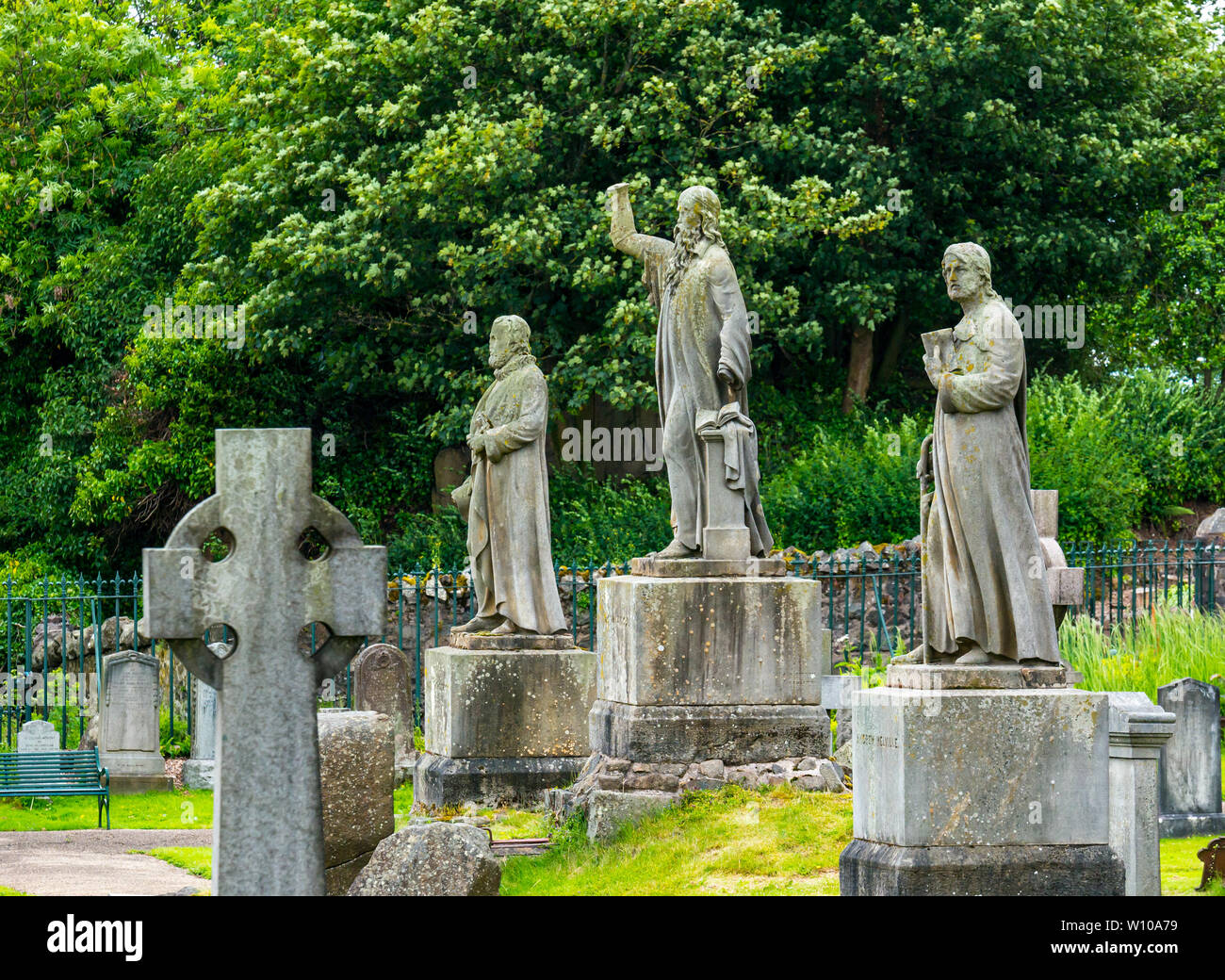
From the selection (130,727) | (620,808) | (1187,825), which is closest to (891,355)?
Result: (130,727)

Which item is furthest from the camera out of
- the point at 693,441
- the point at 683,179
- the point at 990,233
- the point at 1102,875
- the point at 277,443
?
the point at 990,233

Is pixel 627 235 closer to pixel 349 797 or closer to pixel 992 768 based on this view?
pixel 349 797

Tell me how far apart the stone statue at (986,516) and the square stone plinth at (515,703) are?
3.94 metres

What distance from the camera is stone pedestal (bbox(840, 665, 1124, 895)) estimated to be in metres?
7.22

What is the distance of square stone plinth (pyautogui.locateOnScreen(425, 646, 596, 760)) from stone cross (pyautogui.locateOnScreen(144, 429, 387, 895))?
564 centimetres

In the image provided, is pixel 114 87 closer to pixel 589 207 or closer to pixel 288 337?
pixel 288 337

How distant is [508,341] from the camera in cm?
1152

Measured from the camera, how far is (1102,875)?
7324mm

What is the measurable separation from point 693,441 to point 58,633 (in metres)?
11.0

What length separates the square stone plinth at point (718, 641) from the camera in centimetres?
977

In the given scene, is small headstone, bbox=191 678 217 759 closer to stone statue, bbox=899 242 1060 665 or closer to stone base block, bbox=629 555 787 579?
stone base block, bbox=629 555 787 579

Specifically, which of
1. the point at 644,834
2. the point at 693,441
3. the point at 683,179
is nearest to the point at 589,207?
the point at 683,179

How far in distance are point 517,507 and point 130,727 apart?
599 cm
